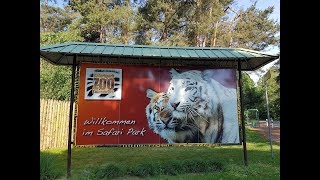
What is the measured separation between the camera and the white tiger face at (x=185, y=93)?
27.2 ft

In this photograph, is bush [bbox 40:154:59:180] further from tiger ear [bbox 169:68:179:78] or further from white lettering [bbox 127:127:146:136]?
tiger ear [bbox 169:68:179:78]

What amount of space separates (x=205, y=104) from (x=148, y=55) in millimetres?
2127

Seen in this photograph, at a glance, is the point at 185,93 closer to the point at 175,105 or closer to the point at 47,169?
the point at 175,105

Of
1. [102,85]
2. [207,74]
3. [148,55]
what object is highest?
[148,55]

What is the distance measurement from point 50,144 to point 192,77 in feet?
24.5

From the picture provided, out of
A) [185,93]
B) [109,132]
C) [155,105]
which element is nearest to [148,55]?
[155,105]

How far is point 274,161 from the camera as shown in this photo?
9.47 metres

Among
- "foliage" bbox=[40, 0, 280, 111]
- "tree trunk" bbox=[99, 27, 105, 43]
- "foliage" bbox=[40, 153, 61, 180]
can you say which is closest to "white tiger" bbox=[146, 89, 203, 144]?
"foliage" bbox=[40, 153, 61, 180]

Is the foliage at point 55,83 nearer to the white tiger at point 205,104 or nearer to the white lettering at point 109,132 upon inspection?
the white lettering at point 109,132

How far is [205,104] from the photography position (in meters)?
8.39

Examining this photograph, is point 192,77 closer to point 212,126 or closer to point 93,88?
point 212,126

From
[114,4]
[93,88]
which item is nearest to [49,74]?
[93,88]

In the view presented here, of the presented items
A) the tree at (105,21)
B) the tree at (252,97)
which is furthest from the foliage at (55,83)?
the tree at (252,97)

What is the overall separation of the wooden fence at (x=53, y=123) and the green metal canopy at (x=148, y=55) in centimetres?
430
